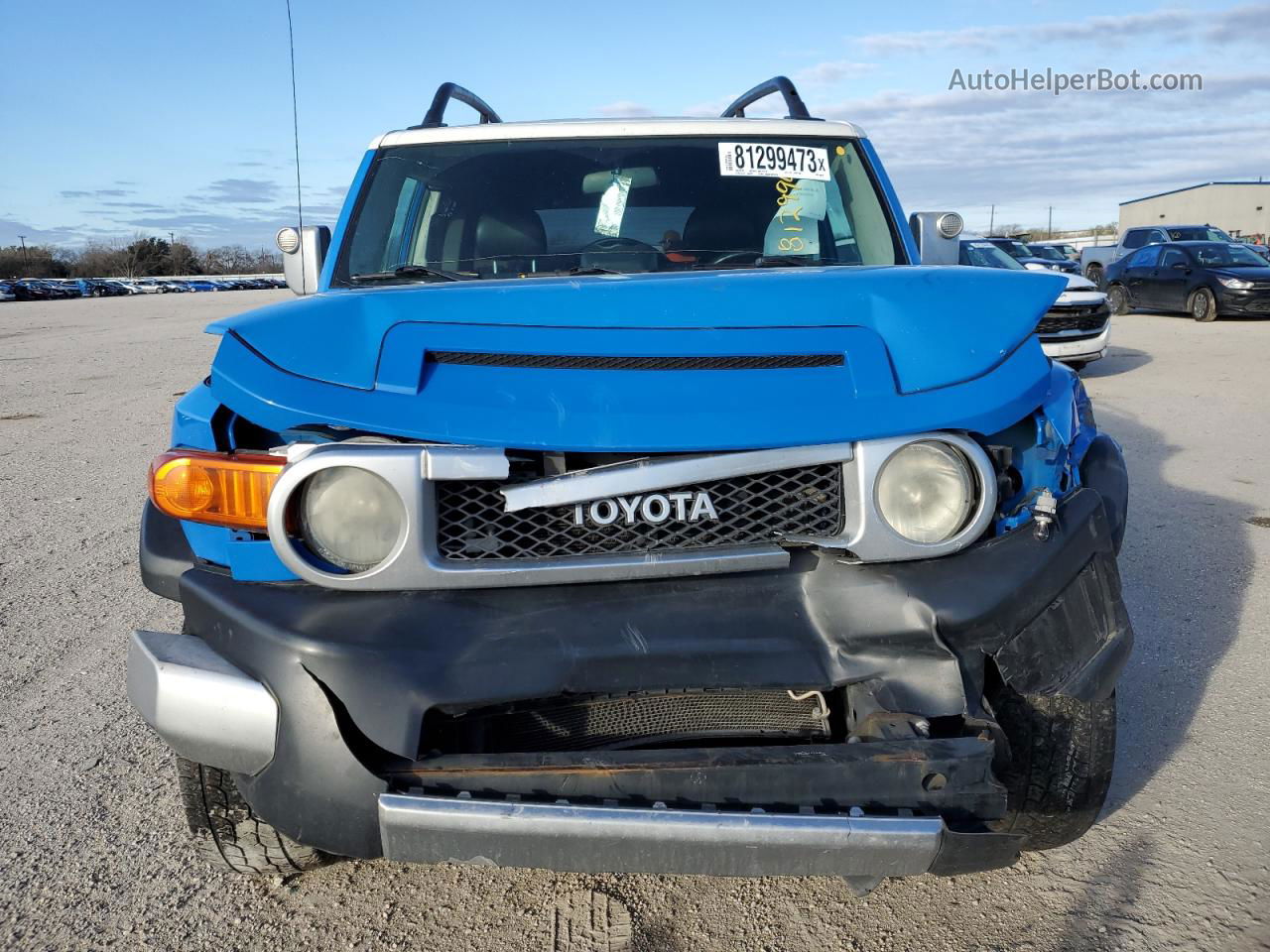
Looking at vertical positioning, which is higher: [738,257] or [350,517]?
[738,257]

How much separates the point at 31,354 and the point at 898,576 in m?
19.9

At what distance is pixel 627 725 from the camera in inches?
81.4

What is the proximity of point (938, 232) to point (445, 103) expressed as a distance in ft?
6.77

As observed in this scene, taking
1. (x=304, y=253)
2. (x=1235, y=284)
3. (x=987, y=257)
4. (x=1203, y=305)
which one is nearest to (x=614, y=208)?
(x=304, y=253)

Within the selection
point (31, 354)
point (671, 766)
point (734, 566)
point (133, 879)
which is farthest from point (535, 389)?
point (31, 354)

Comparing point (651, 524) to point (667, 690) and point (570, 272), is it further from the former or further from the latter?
point (570, 272)

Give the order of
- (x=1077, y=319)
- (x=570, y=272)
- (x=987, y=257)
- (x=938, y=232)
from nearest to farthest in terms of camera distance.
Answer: (x=570, y=272) → (x=938, y=232) → (x=1077, y=319) → (x=987, y=257)

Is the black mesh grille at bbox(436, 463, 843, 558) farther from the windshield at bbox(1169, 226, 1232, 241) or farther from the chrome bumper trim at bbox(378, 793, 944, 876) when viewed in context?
the windshield at bbox(1169, 226, 1232, 241)

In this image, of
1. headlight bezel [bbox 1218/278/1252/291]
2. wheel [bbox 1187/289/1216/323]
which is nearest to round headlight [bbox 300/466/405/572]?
headlight bezel [bbox 1218/278/1252/291]

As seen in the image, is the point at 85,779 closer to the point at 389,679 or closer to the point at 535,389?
the point at 389,679

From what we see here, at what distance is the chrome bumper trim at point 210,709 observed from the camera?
5.98ft

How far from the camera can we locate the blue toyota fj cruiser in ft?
5.87

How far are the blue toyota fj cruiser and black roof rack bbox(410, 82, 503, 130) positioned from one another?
189cm

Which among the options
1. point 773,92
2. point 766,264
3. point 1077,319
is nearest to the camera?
point 766,264
